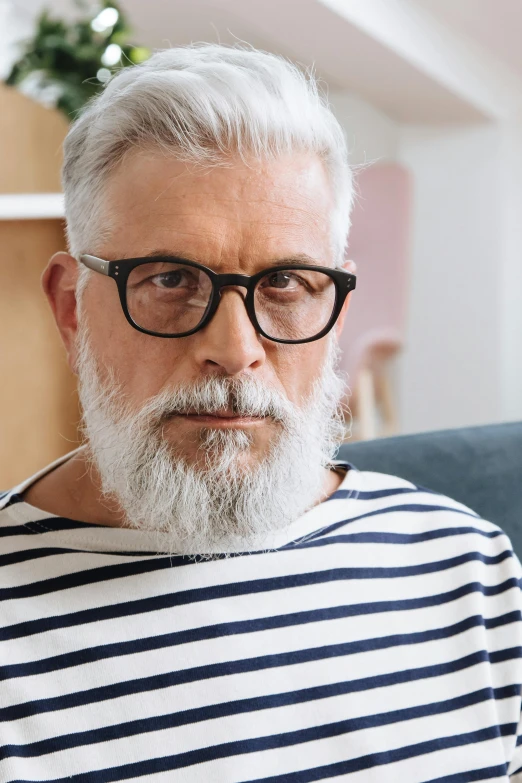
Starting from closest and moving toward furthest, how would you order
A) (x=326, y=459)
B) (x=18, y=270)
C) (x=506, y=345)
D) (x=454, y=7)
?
(x=326, y=459), (x=18, y=270), (x=454, y=7), (x=506, y=345)

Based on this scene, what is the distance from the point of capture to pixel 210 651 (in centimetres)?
93

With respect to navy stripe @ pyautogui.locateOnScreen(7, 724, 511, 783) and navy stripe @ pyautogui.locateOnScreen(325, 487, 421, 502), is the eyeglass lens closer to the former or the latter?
navy stripe @ pyautogui.locateOnScreen(325, 487, 421, 502)

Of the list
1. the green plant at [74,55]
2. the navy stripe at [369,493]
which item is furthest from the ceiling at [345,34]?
the navy stripe at [369,493]

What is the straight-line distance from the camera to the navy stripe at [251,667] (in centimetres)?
88

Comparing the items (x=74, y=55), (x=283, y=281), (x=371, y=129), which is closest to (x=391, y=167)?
(x=371, y=129)

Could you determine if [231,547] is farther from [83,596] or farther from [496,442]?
[496,442]

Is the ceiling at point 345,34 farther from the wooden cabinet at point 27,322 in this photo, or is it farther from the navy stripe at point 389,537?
the navy stripe at point 389,537

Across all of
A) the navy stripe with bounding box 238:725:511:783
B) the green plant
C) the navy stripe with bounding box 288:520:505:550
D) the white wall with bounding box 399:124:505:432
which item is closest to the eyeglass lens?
the navy stripe with bounding box 288:520:505:550

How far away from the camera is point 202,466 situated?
36.0 inches

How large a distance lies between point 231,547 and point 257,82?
1.69 feet

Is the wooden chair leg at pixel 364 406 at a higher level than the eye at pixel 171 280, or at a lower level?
lower

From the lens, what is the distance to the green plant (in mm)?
2543

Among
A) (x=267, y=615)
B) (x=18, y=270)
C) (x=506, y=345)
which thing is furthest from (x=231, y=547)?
(x=506, y=345)

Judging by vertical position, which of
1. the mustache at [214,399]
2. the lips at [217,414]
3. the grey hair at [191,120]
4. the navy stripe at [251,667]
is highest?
the grey hair at [191,120]
